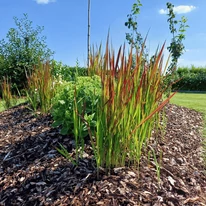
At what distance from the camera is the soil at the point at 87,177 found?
7.91 feet

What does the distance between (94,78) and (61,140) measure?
100 cm

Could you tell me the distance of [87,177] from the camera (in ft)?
8.49

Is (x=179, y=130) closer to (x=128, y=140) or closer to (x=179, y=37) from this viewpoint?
(x=128, y=140)

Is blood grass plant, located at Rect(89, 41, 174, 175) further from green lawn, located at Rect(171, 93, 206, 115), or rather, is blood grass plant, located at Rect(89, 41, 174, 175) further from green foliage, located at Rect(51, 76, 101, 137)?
green lawn, located at Rect(171, 93, 206, 115)

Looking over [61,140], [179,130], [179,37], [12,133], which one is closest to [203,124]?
[179,130]

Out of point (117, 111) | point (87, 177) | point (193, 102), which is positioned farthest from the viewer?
point (193, 102)

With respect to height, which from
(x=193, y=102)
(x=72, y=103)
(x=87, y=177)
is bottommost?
(x=193, y=102)

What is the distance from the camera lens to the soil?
2412 millimetres

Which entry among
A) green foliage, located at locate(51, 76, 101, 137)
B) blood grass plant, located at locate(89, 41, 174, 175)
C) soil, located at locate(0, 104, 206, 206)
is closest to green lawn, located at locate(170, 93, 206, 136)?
soil, located at locate(0, 104, 206, 206)

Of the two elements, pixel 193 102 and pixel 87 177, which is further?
pixel 193 102

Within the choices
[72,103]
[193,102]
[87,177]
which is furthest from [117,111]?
[193,102]

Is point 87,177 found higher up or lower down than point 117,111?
lower down

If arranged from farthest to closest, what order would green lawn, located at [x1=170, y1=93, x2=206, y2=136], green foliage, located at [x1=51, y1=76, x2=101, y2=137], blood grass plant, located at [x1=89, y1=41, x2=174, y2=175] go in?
green lawn, located at [x1=170, y1=93, x2=206, y2=136] < green foliage, located at [x1=51, y1=76, x2=101, y2=137] < blood grass plant, located at [x1=89, y1=41, x2=174, y2=175]

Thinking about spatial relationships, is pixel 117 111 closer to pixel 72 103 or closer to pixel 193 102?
pixel 72 103
